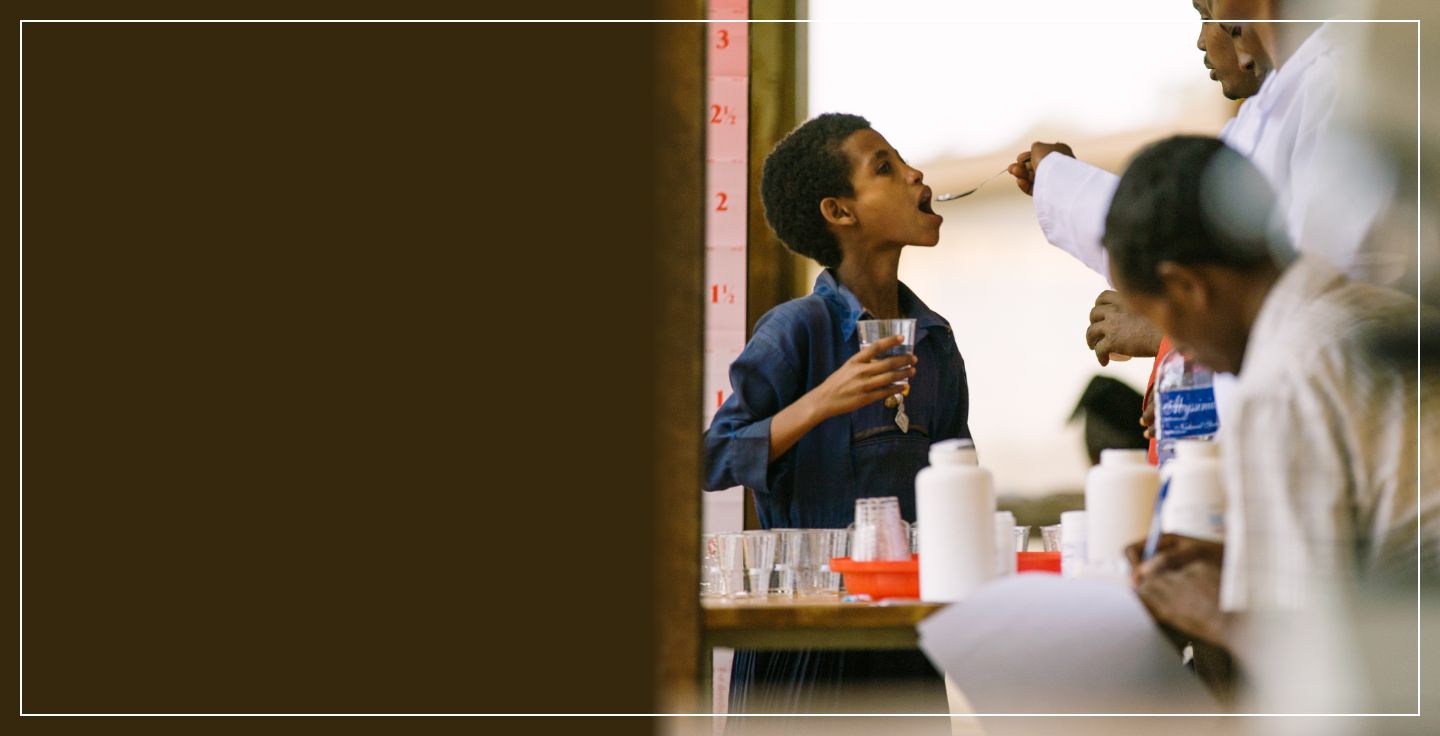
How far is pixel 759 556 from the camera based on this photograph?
1775 millimetres

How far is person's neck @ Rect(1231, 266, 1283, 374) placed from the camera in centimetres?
110

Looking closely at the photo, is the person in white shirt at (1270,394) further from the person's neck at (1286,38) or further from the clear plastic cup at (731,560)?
the clear plastic cup at (731,560)

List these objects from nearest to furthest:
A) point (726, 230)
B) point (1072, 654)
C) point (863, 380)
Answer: point (1072, 654) → point (863, 380) → point (726, 230)

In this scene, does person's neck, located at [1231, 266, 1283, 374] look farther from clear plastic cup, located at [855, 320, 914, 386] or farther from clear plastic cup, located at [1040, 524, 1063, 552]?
clear plastic cup, located at [855, 320, 914, 386]

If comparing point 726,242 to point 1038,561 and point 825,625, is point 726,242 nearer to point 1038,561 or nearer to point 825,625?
point 1038,561

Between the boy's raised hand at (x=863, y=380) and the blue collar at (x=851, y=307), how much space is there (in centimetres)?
26

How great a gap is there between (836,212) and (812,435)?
45 cm

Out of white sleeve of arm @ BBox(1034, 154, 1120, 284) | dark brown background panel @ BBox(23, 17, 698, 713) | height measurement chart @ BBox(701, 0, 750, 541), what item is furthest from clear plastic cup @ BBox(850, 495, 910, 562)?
height measurement chart @ BBox(701, 0, 750, 541)

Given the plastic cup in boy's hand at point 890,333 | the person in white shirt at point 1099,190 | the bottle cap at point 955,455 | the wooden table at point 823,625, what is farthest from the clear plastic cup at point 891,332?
the wooden table at point 823,625

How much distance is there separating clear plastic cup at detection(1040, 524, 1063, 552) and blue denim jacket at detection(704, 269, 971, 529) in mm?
309

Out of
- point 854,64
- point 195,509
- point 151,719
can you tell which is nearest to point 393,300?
point 195,509

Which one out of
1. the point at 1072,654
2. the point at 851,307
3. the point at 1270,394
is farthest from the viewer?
the point at 851,307

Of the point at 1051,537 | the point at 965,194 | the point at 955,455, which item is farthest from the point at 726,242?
the point at 955,455

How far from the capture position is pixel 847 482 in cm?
207
